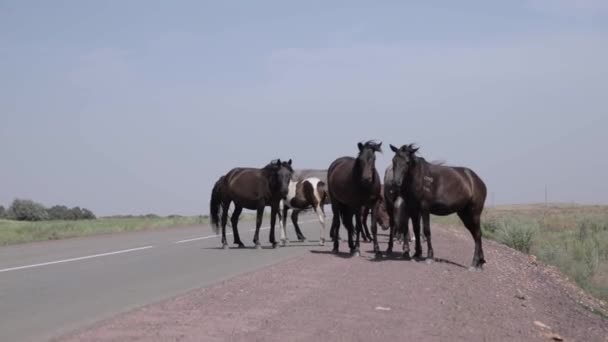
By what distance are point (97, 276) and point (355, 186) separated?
5893 millimetres

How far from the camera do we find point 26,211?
6381cm

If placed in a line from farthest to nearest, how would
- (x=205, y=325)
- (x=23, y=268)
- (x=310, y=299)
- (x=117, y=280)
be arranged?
(x=23, y=268) → (x=117, y=280) → (x=310, y=299) → (x=205, y=325)

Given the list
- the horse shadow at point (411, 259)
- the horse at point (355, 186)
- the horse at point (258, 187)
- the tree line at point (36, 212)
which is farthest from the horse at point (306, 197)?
the tree line at point (36, 212)

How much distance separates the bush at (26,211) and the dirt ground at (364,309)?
166ft

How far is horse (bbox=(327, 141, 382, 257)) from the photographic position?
17031 mm

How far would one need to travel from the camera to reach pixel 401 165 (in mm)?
16109

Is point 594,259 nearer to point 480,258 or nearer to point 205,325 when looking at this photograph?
point 480,258

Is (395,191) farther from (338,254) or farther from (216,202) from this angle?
(216,202)

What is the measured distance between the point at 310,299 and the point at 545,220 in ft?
147

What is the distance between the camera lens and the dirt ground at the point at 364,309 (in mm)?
8867

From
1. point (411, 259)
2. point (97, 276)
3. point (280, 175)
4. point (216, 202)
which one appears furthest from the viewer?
point (216, 202)

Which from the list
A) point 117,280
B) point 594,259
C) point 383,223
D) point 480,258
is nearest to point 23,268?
point 117,280

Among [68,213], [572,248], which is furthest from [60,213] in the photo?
[572,248]

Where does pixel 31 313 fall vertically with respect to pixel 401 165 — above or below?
below
